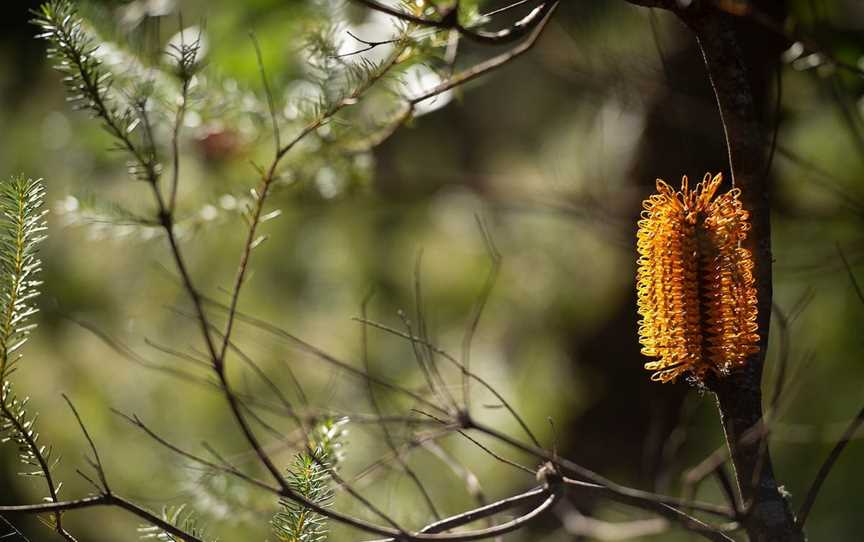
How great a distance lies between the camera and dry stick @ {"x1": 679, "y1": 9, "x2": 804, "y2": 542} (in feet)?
1.64

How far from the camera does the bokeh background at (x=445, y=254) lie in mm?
1192

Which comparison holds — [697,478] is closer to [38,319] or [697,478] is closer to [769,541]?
[769,541]

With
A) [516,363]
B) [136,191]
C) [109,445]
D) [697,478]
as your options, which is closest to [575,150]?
[516,363]

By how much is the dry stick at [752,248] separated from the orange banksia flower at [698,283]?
3 cm

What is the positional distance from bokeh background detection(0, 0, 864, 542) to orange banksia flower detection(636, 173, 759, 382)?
454mm

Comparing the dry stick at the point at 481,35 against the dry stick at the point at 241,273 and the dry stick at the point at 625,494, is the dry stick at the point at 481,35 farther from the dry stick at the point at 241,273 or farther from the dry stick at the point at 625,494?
the dry stick at the point at 625,494

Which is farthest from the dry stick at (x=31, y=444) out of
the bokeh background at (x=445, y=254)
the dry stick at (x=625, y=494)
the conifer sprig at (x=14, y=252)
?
the bokeh background at (x=445, y=254)

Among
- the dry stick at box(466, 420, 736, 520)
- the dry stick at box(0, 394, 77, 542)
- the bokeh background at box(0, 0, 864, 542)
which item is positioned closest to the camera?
the dry stick at box(466, 420, 736, 520)

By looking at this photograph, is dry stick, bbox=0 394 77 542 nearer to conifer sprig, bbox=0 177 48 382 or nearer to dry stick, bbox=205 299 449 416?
conifer sprig, bbox=0 177 48 382

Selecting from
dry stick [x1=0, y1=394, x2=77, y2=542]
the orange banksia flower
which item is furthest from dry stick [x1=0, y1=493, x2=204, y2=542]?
the orange banksia flower

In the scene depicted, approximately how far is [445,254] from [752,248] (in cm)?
191

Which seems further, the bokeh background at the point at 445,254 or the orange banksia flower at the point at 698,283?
the bokeh background at the point at 445,254

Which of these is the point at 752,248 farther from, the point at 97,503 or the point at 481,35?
the point at 97,503

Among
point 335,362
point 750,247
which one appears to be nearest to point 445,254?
point 335,362
